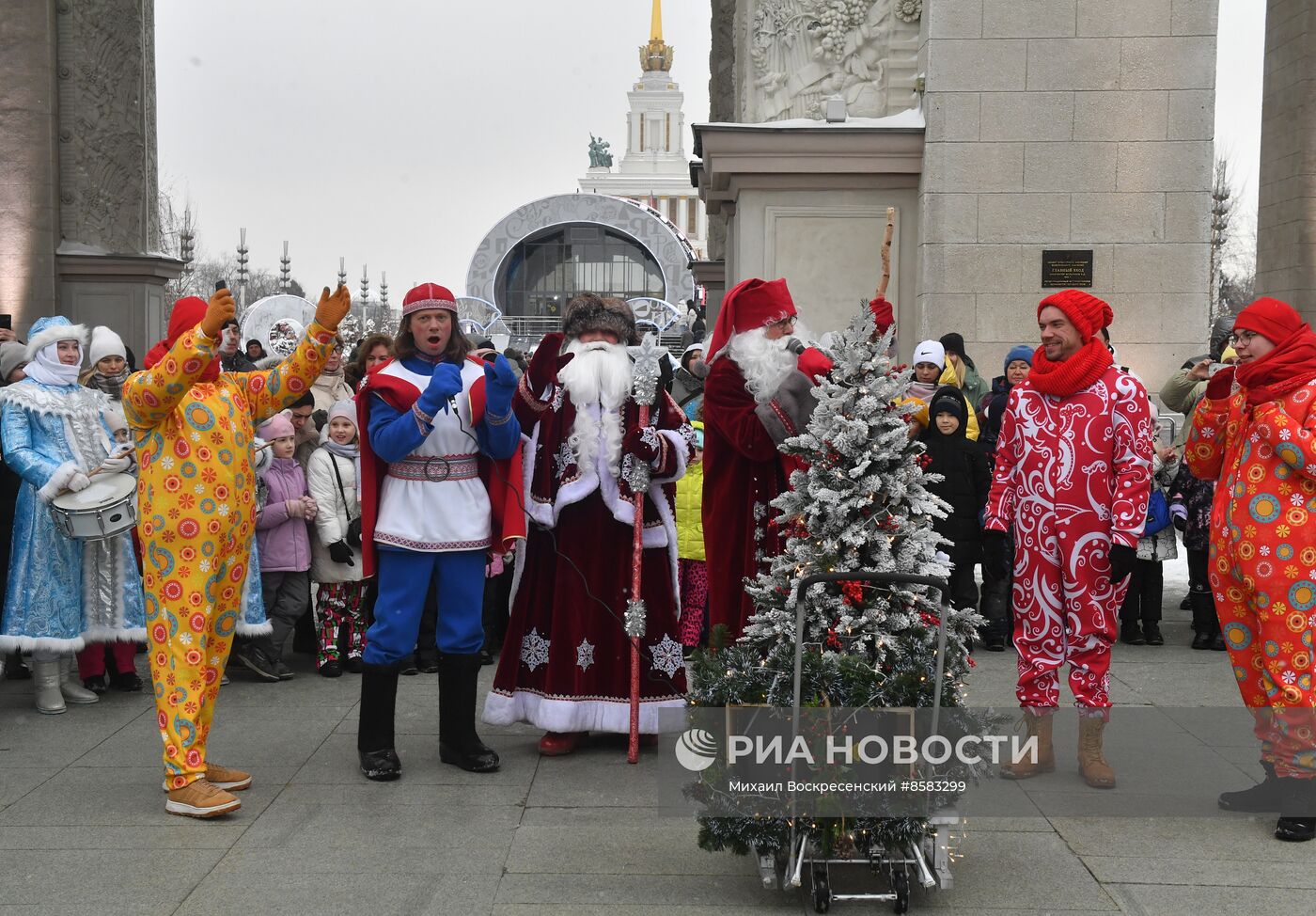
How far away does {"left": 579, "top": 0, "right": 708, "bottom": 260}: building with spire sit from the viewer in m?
136

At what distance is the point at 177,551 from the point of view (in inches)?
218

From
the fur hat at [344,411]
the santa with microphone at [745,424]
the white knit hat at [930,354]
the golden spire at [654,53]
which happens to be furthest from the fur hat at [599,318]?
the golden spire at [654,53]

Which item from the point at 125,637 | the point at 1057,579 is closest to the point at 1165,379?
the point at 1057,579

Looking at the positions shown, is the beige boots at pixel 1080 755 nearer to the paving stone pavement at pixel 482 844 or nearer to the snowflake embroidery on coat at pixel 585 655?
the paving stone pavement at pixel 482 844

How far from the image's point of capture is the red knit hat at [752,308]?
621 centimetres

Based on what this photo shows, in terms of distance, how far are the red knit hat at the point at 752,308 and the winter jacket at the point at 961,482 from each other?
10.6 ft

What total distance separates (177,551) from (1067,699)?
14.9 ft

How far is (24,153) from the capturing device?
18.5 metres

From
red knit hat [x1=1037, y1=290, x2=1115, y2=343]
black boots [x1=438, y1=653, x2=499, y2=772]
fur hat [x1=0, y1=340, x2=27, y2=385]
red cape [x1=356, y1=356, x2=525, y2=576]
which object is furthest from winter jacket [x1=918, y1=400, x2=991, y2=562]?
fur hat [x1=0, y1=340, x2=27, y2=385]

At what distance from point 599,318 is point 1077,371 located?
2128 millimetres

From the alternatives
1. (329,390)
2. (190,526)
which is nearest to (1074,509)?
(190,526)

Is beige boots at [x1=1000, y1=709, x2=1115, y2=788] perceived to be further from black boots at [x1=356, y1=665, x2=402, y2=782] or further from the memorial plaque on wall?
the memorial plaque on wall

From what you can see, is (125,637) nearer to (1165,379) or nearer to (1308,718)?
(1308,718)

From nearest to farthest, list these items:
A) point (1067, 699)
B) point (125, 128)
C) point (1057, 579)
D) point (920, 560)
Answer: point (920, 560) → point (1057, 579) → point (1067, 699) → point (125, 128)
